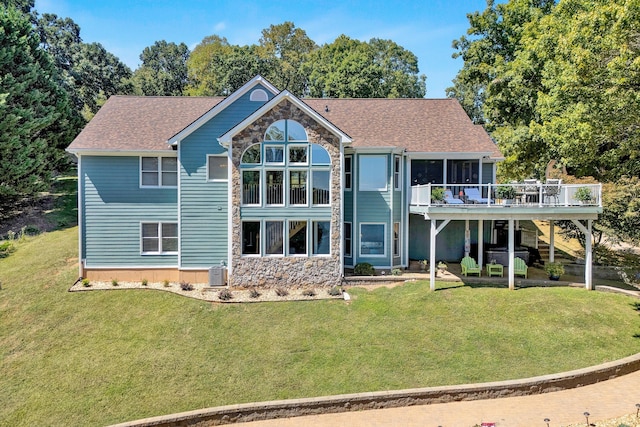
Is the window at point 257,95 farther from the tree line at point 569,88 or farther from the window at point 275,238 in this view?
the tree line at point 569,88

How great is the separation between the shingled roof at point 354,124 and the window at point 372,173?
2.16ft

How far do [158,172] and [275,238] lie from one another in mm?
5909

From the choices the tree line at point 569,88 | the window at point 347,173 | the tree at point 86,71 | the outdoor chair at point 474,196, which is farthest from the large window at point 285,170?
the tree at point 86,71

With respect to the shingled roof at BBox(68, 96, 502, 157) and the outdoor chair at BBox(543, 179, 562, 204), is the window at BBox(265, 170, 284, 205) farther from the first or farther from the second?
the outdoor chair at BBox(543, 179, 562, 204)

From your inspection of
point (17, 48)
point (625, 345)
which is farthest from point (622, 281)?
point (17, 48)

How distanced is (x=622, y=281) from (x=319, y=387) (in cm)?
1499

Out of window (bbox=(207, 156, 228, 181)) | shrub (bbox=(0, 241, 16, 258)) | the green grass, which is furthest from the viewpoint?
shrub (bbox=(0, 241, 16, 258))

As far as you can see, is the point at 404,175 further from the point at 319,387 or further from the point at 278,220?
the point at 319,387

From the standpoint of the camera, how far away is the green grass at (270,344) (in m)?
9.57

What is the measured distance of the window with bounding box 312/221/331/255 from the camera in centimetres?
1589

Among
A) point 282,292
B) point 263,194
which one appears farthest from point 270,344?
point 263,194

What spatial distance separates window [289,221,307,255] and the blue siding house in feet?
0.13

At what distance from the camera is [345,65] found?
133ft

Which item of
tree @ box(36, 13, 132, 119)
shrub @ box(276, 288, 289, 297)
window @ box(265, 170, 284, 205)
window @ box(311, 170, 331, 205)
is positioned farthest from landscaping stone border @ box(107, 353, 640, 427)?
tree @ box(36, 13, 132, 119)
